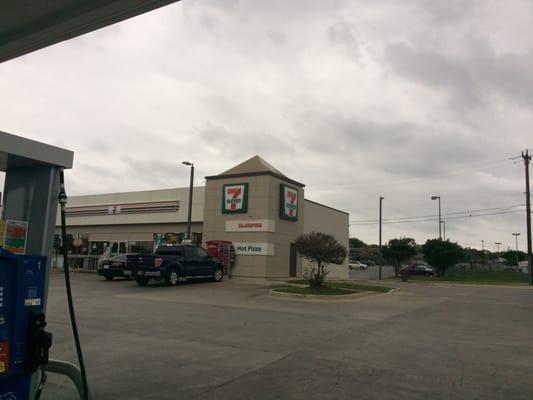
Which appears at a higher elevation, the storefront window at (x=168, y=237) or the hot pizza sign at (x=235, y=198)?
the hot pizza sign at (x=235, y=198)

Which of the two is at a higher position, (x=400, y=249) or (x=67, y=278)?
(x=400, y=249)

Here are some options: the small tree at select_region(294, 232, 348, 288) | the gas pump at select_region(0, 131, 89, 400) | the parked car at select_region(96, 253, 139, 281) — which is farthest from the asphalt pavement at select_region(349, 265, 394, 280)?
the gas pump at select_region(0, 131, 89, 400)

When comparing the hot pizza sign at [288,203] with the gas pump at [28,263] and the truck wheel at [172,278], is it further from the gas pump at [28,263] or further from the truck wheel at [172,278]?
the gas pump at [28,263]

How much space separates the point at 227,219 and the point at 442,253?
80.1 feet

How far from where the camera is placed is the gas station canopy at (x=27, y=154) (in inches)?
176

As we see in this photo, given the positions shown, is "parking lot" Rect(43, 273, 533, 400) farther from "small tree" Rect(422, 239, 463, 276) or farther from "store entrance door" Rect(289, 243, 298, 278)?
"small tree" Rect(422, 239, 463, 276)

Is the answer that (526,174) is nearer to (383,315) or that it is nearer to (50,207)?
(383,315)

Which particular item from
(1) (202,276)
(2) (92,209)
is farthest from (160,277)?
(2) (92,209)

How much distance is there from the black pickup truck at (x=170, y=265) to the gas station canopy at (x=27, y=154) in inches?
642

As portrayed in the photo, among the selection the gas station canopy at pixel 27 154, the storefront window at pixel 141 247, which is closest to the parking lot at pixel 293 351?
the gas station canopy at pixel 27 154

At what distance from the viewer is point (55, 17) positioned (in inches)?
247

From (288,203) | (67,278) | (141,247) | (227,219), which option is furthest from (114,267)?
(67,278)

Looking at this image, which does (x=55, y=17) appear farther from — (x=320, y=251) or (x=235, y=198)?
(x=235, y=198)

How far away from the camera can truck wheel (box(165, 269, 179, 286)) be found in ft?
69.3
